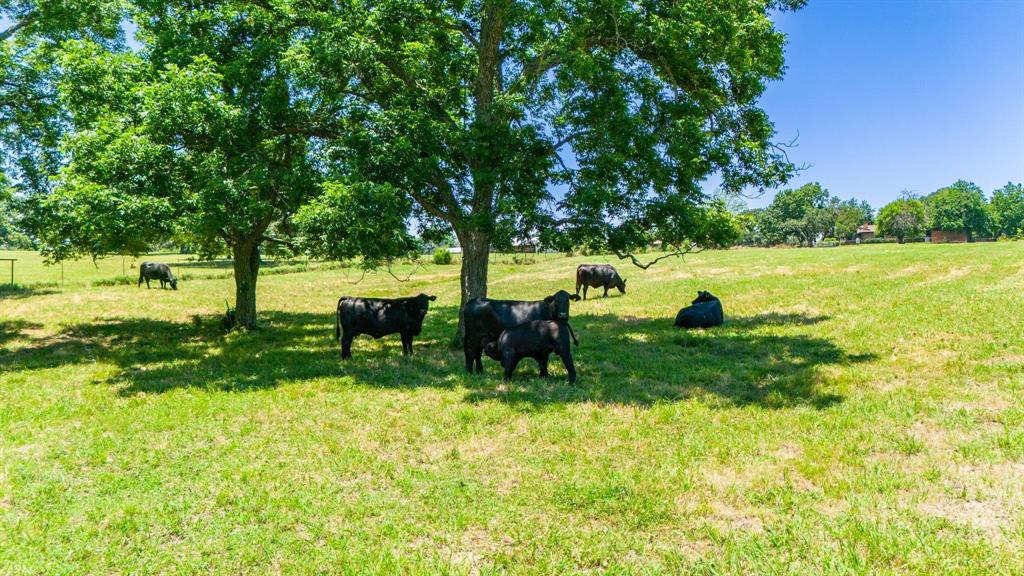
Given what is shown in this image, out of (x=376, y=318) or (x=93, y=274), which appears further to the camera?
(x=93, y=274)

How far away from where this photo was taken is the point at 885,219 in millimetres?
107625

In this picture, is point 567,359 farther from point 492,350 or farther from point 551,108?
point 551,108

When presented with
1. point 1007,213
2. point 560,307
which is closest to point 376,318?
point 560,307

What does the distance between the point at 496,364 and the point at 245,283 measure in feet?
33.3

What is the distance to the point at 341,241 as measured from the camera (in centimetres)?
1124

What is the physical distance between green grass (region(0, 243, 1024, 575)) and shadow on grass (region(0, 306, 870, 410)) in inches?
4.0

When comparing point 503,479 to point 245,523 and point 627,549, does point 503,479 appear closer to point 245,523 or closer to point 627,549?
point 627,549

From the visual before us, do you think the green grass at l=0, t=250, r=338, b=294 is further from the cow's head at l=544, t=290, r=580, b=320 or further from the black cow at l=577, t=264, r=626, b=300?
the cow's head at l=544, t=290, r=580, b=320

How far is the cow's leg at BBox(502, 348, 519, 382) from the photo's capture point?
9.41 m

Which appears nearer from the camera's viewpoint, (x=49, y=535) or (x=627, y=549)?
(x=627, y=549)

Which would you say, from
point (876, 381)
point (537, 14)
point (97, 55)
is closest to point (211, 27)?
point (97, 55)

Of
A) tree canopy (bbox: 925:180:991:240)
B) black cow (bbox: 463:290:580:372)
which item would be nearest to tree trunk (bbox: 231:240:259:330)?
black cow (bbox: 463:290:580:372)

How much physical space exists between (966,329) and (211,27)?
19477mm

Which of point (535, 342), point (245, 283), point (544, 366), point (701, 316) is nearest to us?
point (535, 342)
